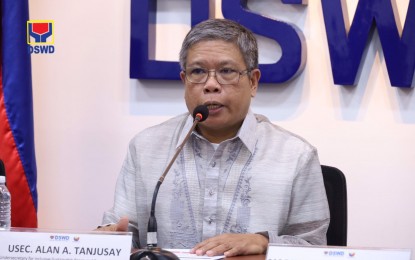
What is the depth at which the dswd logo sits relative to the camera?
142 inches

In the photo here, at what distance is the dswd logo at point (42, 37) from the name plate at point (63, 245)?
2031mm

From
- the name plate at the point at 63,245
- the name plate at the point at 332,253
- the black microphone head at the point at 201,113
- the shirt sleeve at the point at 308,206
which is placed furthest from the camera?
the shirt sleeve at the point at 308,206

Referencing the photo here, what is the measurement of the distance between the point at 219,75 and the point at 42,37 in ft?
5.14

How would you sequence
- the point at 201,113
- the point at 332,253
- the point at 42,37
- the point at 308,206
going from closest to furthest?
the point at 332,253
the point at 201,113
the point at 308,206
the point at 42,37

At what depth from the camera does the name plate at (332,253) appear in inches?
61.9

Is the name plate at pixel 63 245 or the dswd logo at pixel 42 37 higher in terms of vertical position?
the dswd logo at pixel 42 37

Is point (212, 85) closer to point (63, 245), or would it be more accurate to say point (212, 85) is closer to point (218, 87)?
point (218, 87)

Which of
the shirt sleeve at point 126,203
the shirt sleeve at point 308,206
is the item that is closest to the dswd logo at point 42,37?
the shirt sleeve at point 126,203

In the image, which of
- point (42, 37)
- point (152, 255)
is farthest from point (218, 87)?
point (42, 37)

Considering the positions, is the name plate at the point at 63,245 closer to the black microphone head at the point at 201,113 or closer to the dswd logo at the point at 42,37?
the black microphone head at the point at 201,113

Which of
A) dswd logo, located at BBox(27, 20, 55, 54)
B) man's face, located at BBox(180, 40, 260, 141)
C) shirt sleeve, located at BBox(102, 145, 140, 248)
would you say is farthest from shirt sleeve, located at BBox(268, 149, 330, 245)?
dswd logo, located at BBox(27, 20, 55, 54)

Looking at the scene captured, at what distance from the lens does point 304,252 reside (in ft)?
5.28

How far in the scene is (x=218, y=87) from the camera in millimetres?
2334

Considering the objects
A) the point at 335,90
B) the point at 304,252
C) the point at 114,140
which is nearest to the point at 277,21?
the point at 335,90
